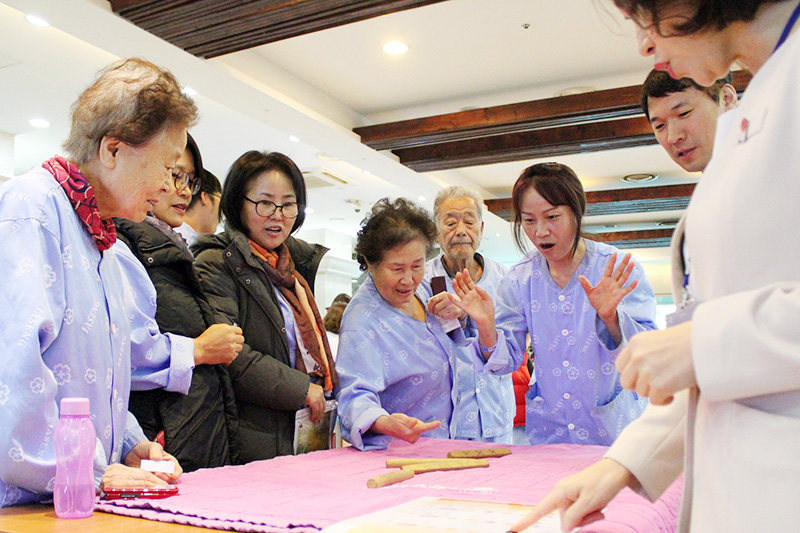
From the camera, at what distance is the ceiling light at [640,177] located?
9755 millimetres

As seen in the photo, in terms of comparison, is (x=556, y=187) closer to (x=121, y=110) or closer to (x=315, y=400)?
(x=315, y=400)

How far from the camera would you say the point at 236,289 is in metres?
2.30

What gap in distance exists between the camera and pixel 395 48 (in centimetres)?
589

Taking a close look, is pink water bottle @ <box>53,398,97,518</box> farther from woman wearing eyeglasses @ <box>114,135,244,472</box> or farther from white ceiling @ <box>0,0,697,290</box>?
white ceiling @ <box>0,0,697,290</box>

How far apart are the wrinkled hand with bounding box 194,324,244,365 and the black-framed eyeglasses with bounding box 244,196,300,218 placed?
0.57 metres

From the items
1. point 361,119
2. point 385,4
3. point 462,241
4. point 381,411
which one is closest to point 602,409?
point 381,411

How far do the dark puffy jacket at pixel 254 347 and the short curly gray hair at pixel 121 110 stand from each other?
2.61 feet

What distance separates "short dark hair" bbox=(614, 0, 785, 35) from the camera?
2.46 feet

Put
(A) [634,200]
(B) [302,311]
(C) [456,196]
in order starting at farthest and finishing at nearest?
(A) [634,200] → (C) [456,196] → (B) [302,311]

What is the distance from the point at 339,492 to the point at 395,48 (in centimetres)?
503

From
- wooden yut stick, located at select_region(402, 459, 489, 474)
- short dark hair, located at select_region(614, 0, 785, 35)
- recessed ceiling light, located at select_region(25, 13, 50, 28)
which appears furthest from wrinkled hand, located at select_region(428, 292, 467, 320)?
recessed ceiling light, located at select_region(25, 13, 50, 28)

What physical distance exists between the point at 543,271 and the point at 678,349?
189cm

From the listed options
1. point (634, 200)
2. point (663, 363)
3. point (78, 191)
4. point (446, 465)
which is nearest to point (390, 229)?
point (446, 465)

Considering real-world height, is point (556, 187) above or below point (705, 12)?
above
